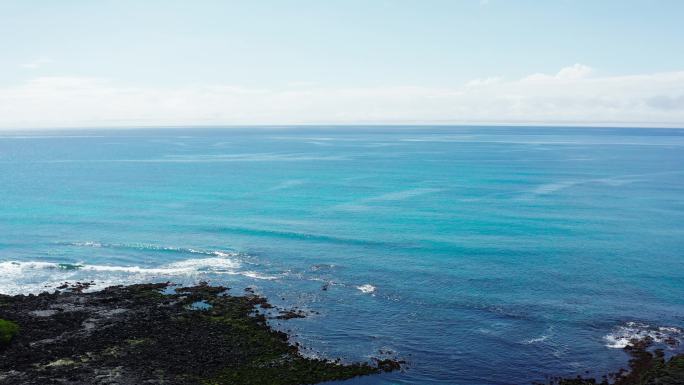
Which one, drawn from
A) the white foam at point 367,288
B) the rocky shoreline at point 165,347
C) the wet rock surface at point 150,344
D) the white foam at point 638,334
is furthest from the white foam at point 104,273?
the white foam at point 638,334

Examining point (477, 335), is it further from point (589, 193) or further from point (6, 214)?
point (6, 214)

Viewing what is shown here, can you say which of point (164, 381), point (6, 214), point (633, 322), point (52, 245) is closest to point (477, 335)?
point (633, 322)

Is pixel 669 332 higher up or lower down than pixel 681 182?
lower down

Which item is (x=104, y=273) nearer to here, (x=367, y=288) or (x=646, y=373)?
(x=367, y=288)

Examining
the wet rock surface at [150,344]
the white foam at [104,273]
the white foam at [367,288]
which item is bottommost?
the wet rock surface at [150,344]

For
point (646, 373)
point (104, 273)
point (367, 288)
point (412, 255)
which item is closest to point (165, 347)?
point (367, 288)

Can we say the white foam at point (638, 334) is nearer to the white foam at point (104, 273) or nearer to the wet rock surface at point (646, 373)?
the wet rock surface at point (646, 373)
